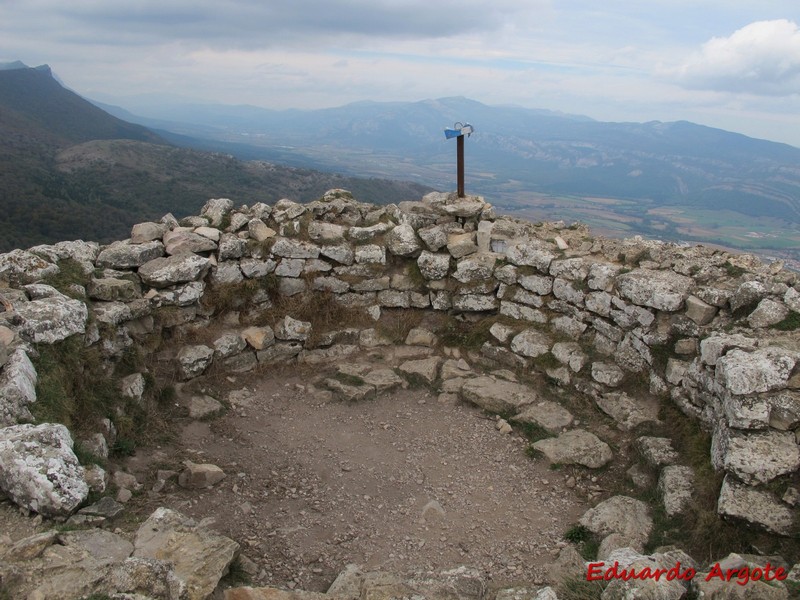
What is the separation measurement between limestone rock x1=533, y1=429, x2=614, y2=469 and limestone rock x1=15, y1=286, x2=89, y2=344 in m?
7.30

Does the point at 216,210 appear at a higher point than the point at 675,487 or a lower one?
higher

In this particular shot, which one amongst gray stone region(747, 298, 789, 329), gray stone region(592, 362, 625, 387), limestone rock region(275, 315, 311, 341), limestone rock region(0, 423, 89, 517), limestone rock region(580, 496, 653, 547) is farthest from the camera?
limestone rock region(275, 315, 311, 341)

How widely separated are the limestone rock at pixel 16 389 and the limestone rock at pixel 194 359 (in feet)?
10.7

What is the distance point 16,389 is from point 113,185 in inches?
3520

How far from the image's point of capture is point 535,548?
7012mm

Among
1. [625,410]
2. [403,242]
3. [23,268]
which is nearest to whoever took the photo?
[23,268]

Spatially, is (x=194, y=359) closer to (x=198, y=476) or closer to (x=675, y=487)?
(x=198, y=476)

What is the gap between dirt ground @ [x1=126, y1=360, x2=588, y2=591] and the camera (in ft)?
22.1

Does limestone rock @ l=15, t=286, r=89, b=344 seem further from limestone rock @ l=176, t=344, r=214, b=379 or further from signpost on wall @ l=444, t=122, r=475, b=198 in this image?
signpost on wall @ l=444, t=122, r=475, b=198

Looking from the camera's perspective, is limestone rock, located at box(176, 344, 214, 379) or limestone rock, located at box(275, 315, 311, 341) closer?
limestone rock, located at box(176, 344, 214, 379)

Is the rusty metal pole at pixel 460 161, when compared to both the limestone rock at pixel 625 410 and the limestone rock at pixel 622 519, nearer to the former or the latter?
the limestone rock at pixel 625 410

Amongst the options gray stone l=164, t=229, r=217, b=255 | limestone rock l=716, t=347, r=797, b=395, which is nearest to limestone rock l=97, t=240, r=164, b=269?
gray stone l=164, t=229, r=217, b=255

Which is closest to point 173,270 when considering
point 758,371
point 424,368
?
point 424,368

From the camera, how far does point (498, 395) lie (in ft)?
33.3
